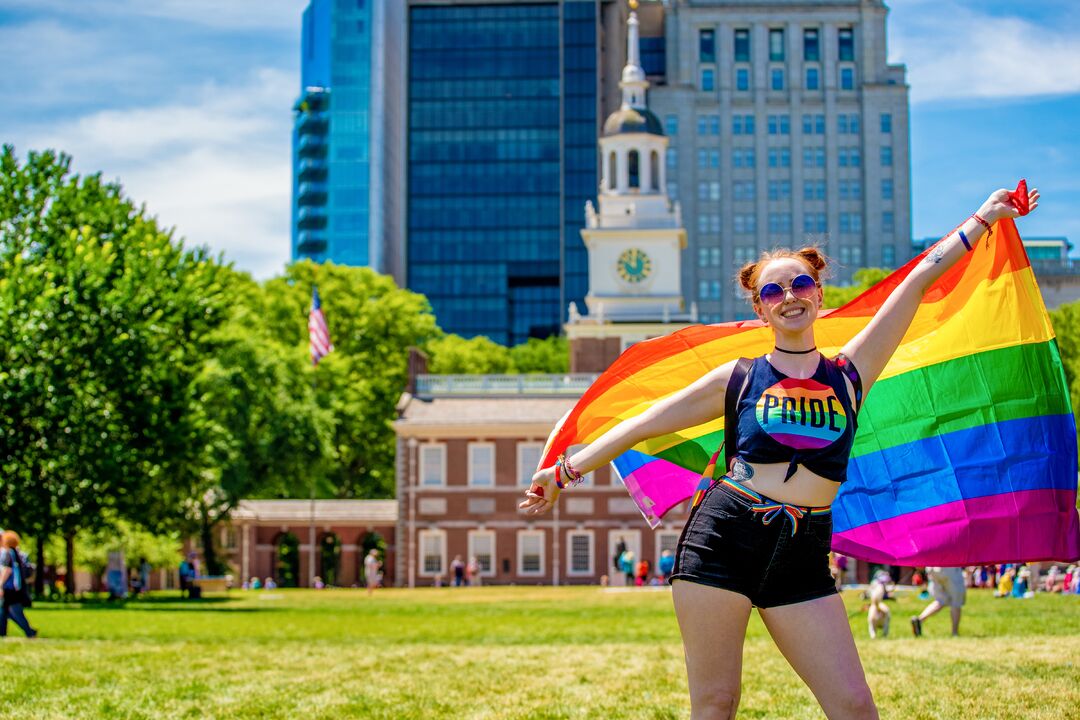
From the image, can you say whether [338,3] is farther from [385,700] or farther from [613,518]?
[385,700]

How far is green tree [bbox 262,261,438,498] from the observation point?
2975 inches

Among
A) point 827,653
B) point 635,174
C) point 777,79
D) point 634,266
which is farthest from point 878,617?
point 777,79

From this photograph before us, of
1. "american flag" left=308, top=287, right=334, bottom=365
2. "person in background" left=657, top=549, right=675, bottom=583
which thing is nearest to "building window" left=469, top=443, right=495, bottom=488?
"person in background" left=657, top=549, right=675, bottom=583

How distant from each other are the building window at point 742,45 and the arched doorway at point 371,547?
9128 cm

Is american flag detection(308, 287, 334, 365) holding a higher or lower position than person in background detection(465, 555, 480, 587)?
higher

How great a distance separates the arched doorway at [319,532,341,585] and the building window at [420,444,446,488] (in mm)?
6416

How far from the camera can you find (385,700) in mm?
11664

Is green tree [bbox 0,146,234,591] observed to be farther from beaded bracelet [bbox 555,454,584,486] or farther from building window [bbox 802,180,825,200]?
building window [bbox 802,180,825,200]

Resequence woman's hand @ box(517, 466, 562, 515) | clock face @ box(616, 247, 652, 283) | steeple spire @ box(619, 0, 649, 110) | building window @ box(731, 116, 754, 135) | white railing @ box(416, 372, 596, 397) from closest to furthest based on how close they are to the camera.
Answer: woman's hand @ box(517, 466, 562, 515)
white railing @ box(416, 372, 596, 397)
clock face @ box(616, 247, 652, 283)
steeple spire @ box(619, 0, 649, 110)
building window @ box(731, 116, 754, 135)

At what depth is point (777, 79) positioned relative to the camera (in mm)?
151000

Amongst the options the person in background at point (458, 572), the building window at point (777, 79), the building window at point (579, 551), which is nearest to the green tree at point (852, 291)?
the building window at point (579, 551)

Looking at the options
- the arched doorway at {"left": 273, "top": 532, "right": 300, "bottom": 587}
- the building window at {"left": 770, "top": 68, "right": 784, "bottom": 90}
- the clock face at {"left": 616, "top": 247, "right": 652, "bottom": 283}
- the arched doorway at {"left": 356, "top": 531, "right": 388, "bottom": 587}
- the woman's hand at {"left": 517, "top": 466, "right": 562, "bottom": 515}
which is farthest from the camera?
the building window at {"left": 770, "top": 68, "right": 784, "bottom": 90}

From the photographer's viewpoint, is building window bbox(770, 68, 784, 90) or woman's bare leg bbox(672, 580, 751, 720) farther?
building window bbox(770, 68, 784, 90)

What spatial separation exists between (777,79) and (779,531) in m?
149
